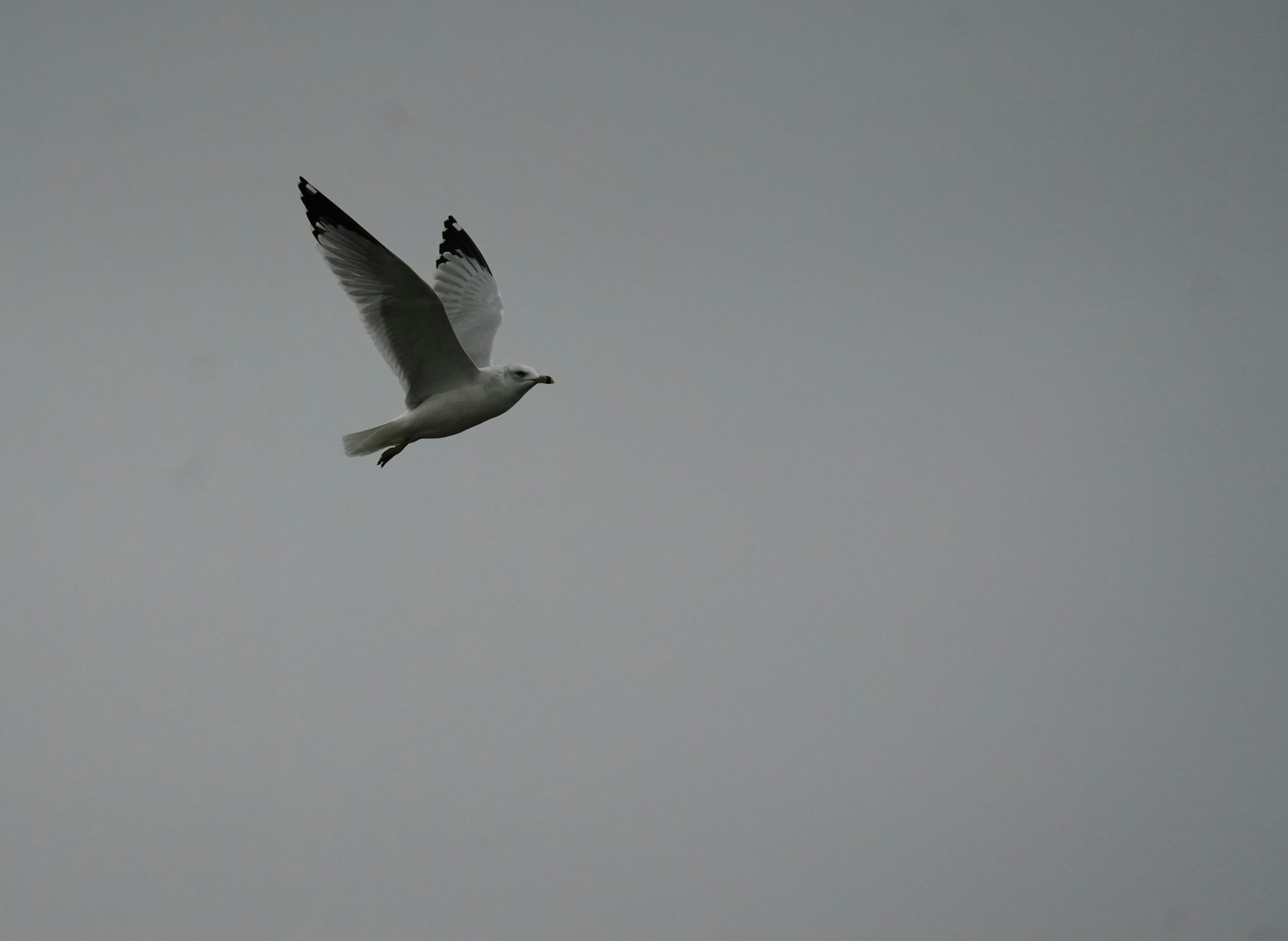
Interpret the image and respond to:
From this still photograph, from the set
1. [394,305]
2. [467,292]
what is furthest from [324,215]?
[467,292]

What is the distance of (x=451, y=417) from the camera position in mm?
9531

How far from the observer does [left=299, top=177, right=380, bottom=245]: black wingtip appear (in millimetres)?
9047

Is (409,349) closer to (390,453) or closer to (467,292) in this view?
(390,453)

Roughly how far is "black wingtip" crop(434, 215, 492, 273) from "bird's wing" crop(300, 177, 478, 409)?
2068mm

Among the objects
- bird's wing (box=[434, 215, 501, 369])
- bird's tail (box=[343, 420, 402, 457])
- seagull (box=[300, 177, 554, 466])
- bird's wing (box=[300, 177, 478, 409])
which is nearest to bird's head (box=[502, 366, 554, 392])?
seagull (box=[300, 177, 554, 466])

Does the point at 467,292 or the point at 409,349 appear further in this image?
the point at 467,292

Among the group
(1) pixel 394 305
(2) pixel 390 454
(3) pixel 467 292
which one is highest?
(3) pixel 467 292

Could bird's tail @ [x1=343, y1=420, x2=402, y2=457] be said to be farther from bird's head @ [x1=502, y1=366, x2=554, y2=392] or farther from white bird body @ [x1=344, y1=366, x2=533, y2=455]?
bird's head @ [x1=502, y1=366, x2=554, y2=392]

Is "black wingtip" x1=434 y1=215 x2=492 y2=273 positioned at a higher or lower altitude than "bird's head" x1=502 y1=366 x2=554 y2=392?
higher

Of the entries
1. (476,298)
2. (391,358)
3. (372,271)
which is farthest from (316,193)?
(476,298)

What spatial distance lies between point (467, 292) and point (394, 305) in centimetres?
197

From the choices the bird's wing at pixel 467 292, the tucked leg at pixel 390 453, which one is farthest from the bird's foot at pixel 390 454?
the bird's wing at pixel 467 292

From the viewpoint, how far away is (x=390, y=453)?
9.48 m

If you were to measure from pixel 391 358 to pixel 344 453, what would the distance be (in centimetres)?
67
